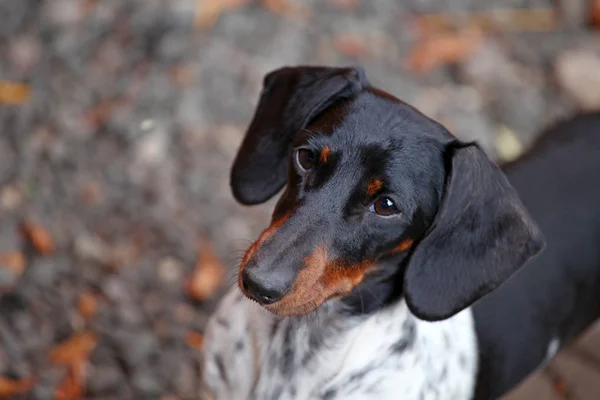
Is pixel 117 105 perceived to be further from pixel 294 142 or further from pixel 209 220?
Answer: pixel 294 142

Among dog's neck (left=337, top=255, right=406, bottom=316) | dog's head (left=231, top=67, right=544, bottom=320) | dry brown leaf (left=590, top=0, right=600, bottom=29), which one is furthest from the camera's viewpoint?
dry brown leaf (left=590, top=0, right=600, bottom=29)

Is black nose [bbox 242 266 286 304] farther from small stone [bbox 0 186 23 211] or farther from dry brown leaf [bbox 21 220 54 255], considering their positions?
small stone [bbox 0 186 23 211]

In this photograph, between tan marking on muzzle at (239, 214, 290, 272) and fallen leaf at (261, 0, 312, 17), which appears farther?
→ fallen leaf at (261, 0, 312, 17)

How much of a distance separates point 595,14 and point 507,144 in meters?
1.32

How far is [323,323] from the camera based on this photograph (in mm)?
2637

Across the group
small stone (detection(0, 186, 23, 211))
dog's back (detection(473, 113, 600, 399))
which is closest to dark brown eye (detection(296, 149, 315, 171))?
dog's back (detection(473, 113, 600, 399))

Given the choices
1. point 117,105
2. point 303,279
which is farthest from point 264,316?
point 117,105

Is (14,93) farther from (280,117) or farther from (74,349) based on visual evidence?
(280,117)

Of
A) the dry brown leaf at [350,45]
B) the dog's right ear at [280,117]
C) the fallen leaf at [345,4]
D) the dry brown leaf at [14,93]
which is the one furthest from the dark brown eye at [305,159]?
the fallen leaf at [345,4]

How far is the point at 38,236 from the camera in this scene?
12.4 ft

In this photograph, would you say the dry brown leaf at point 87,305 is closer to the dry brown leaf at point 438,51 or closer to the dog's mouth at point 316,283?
the dog's mouth at point 316,283

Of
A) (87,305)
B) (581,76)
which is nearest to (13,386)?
(87,305)

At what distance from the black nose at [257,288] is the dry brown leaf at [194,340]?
1466 millimetres

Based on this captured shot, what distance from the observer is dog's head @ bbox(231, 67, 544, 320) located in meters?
2.29
